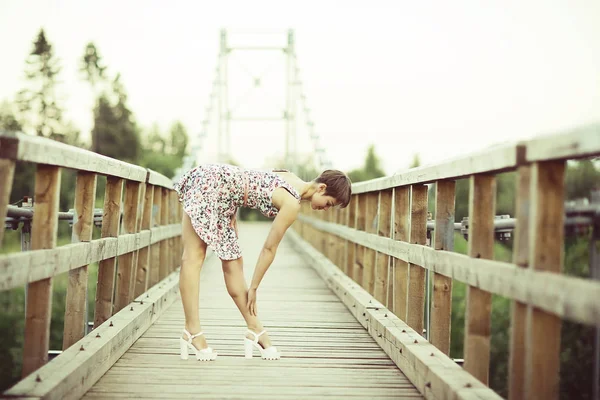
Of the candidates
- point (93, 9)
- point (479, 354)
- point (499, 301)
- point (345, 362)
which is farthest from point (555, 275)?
point (93, 9)

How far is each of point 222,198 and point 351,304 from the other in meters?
1.90

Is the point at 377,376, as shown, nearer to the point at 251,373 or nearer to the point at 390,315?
the point at 251,373

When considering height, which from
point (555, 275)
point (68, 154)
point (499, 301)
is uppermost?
point (68, 154)

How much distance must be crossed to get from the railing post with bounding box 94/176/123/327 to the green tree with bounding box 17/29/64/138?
44.5m

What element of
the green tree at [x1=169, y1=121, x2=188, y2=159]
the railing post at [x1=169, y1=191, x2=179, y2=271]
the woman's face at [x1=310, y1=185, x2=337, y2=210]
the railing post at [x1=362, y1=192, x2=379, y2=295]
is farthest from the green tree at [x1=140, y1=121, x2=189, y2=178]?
the woman's face at [x1=310, y1=185, x2=337, y2=210]

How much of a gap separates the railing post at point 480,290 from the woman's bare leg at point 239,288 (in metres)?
1.17

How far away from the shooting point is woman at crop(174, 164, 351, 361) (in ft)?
11.5

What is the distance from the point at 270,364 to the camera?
349 centimetres

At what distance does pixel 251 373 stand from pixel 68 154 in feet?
3.56

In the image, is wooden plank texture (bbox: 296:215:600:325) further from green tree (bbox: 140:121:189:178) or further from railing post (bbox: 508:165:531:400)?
green tree (bbox: 140:121:189:178)

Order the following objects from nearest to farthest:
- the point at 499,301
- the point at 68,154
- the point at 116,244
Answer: the point at 68,154 → the point at 116,244 → the point at 499,301

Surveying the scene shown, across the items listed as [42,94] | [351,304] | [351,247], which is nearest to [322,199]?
[351,304]

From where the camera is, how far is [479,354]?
262cm

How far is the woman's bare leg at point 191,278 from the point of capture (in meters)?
3.52
